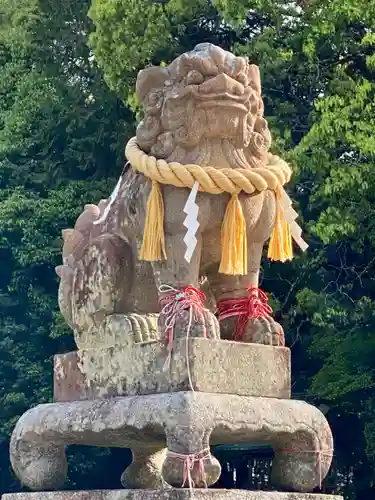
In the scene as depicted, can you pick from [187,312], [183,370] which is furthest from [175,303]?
[183,370]

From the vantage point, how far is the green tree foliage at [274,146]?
13.8m

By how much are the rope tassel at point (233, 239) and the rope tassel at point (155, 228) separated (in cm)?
28

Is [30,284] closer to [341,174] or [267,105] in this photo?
[267,105]

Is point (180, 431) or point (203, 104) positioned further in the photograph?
point (203, 104)

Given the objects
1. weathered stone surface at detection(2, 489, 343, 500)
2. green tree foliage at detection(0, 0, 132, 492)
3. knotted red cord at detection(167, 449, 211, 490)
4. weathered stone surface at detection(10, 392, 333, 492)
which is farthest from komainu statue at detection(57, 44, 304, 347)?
green tree foliage at detection(0, 0, 132, 492)

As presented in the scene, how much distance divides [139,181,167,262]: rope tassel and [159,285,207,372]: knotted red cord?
0.50ft

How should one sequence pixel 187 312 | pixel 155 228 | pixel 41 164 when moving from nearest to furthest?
pixel 187 312 < pixel 155 228 < pixel 41 164

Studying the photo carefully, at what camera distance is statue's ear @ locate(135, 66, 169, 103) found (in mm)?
5500

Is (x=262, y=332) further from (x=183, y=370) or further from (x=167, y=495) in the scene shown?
(x=167, y=495)

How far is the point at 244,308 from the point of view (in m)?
5.43

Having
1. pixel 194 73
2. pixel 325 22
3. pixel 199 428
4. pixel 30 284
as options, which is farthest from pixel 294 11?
pixel 199 428

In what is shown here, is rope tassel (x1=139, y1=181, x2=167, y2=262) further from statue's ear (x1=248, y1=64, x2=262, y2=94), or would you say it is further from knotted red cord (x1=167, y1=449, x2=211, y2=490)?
knotted red cord (x1=167, y1=449, x2=211, y2=490)

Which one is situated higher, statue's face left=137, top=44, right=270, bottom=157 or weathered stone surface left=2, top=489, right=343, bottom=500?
statue's face left=137, top=44, right=270, bottom=157

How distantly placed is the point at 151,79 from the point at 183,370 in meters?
1.43
